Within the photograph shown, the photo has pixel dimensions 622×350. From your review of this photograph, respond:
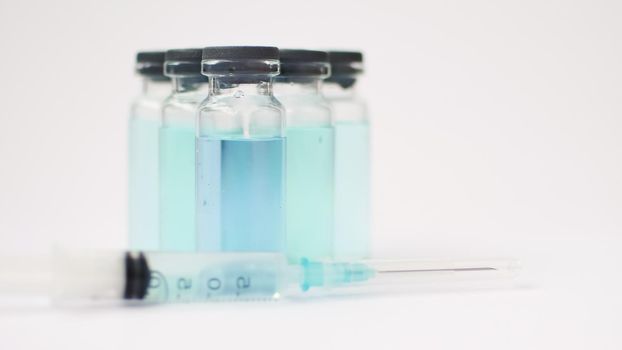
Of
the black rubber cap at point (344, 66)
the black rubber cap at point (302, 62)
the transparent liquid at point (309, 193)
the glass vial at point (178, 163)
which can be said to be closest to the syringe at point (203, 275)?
the transparent liquid at point (309, 193)

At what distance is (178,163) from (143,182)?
22cm

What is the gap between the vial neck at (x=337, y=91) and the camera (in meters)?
2.46

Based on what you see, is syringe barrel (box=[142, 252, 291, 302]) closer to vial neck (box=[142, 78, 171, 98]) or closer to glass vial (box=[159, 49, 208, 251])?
glass vial (box=[159, 49, 208, 251])

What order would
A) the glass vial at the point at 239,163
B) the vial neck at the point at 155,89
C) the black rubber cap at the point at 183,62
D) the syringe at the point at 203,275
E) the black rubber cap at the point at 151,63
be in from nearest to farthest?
1. the syringe at the point at 203,275
2. the glass vial at the point at 239,163
3. the black rubber cap at the point at 183,62
4. the black rubber cap at the point at 151,63
5. the vial neck at the point at 155,89

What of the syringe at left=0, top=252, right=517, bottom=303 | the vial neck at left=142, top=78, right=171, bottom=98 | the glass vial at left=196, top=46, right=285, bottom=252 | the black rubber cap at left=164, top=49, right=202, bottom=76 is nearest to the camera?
the syringe at left=0, top=252, right=517, bottom=303

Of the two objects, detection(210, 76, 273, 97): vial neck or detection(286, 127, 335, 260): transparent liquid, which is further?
detection(286, 127, 335, 260): transparent liquid

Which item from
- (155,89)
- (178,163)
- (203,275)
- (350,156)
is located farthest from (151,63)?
(203,275)

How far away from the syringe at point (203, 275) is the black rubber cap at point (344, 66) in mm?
473

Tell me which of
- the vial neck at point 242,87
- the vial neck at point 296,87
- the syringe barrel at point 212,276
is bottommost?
the syringe barrel at point 212,276

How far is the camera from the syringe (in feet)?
6.41

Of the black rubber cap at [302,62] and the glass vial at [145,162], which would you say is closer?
the black rubber cap at [302,62]

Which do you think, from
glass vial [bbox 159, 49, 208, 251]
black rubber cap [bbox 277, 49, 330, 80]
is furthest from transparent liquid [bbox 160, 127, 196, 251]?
black rubber cap [bbox 277, 49, 330, 80]

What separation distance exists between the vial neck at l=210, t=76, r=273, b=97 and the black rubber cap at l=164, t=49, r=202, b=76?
0.09 metres

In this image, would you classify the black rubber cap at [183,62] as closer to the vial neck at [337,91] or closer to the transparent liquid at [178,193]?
the transparent liquid at [178,193]
